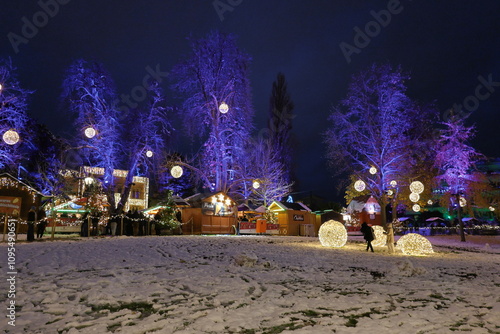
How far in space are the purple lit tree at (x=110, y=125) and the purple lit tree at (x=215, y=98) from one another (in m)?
2.84

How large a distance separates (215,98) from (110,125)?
29.9ft

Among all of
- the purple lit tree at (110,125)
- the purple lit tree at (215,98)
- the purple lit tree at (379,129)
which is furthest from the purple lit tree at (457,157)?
the purple lit tree at (110,125)

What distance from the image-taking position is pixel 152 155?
1088 inches

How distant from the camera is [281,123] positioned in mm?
48188

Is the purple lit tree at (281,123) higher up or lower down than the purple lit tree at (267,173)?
higher up

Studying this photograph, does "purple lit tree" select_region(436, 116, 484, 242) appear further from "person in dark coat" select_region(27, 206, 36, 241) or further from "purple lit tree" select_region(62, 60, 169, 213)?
"person in dark coat" select_region(27, 206, 36, 241)

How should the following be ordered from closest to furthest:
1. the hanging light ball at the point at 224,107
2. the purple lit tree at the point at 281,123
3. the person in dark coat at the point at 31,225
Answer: the person in dark coat at the point at 31,225, the hanging light ball at the point at 224,107, the purple lit tree at the point at 281,123

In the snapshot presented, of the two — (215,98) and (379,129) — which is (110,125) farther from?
(379,129)

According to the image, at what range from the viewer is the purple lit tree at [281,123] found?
46500 millimetres

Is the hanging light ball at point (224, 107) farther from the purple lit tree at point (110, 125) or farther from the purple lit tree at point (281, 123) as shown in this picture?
the purple lit tree at point (281, 123)

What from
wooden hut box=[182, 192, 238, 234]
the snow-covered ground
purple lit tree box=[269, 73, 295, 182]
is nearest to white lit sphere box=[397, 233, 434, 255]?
the snow-covered ground

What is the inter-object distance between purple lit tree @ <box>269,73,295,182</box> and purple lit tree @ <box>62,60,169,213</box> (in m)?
21.1

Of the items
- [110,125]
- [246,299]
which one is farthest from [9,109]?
[246,299]

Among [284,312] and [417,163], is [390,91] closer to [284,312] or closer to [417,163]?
[417,163]
